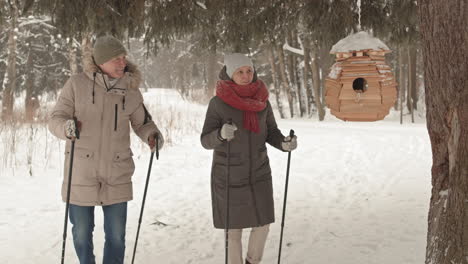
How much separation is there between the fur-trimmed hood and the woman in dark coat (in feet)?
1.99

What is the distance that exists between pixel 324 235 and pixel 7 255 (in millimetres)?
3295

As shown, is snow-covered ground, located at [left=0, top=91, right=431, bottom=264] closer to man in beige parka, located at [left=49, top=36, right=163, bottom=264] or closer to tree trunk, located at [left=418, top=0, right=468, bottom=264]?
man in beige parka, located at [left=49, top=36, right=163, bottom=264]

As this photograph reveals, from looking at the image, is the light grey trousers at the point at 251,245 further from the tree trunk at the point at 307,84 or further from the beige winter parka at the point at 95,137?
the tree trunk at the point at 307,84

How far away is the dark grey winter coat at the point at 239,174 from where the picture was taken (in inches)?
126

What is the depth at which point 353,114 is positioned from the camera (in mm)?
3527

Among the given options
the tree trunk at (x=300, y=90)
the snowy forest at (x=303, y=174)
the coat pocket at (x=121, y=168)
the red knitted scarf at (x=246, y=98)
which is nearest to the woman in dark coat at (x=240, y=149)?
the red knitted scarf at (x=246, y=98)

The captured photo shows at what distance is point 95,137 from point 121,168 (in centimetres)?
30

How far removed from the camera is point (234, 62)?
319 centimetres

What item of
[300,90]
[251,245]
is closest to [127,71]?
[251,245]

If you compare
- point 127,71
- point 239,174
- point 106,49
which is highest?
point 106,49

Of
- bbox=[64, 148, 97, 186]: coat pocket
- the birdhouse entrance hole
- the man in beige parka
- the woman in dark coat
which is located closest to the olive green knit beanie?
the man in beige parka

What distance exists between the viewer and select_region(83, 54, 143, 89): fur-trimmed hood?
10.2 ft

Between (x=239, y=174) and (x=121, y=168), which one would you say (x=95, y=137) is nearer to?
(x=121, y=168)

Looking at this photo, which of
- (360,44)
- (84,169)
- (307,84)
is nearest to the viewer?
(84,169)
